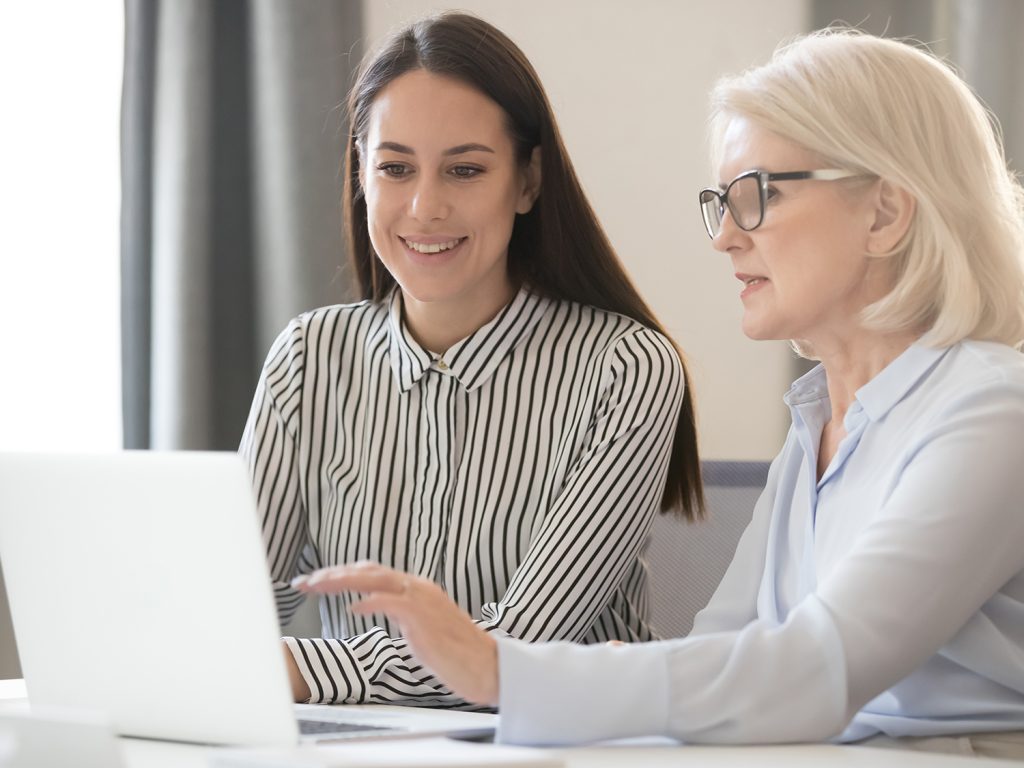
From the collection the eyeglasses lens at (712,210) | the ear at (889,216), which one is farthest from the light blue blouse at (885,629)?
the eyeglasses lens at (712,210)

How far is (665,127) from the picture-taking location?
291 cm

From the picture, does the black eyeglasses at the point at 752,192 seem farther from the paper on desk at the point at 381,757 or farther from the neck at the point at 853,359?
the paper on desk at the point at 381,757

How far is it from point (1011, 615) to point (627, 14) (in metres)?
1.98

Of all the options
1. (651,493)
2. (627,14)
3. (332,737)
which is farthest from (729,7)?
(332,737)

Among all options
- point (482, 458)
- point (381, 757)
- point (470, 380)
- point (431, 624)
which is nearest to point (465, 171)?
point (470, 380)

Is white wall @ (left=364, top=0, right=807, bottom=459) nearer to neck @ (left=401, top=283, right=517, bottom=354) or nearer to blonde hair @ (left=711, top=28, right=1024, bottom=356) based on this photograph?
neck @ (left=401, top=283, right=517, bottom=354)

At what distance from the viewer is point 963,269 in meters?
1.32

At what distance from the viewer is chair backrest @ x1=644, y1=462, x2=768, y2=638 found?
1.78 metres

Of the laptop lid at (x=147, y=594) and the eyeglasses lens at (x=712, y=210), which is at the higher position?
the eyeglasses lens at (x=712, y=210)

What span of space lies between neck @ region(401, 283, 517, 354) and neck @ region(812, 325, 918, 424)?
0.55m

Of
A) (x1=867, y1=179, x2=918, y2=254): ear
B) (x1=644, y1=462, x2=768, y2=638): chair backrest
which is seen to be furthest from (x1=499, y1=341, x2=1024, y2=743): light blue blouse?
(x1=644, y1=462, x2=768, y2=638): chair backrest

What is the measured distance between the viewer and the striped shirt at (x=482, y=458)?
1651mm

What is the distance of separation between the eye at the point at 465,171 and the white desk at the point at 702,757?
923 mm

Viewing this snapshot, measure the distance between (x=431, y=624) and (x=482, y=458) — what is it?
2.47 feet
